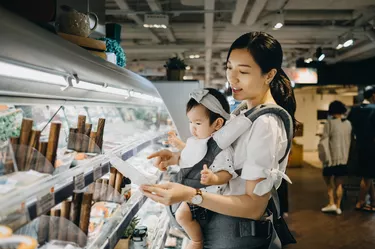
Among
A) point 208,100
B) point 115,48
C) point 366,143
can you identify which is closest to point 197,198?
point 208,100

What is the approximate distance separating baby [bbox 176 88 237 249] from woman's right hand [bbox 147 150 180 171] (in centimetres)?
15

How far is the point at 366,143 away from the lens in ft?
23.0

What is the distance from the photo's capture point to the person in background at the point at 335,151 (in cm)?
681

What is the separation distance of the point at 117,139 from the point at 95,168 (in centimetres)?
91

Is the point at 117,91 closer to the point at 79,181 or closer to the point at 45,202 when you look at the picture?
the point at 79,181

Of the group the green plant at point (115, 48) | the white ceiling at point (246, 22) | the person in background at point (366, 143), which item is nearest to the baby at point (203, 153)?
the green plant at point (115, 48)

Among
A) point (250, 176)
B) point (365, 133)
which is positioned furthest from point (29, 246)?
point (365, 133)

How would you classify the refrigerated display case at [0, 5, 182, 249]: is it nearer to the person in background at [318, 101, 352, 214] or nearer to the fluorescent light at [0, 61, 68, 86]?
the fluorescent light at [0, 61, 68, 86]

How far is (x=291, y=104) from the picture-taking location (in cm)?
198

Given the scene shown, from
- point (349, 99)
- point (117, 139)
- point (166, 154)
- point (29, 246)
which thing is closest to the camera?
point (29, 246)

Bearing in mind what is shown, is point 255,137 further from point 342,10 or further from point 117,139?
point 342,10

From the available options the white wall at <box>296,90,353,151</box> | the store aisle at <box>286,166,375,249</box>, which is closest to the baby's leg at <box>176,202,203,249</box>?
the store aisle at <box>286,166,375,249</box>

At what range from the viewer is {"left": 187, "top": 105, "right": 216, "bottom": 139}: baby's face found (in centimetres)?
205

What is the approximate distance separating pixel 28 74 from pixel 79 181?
1.75ft
